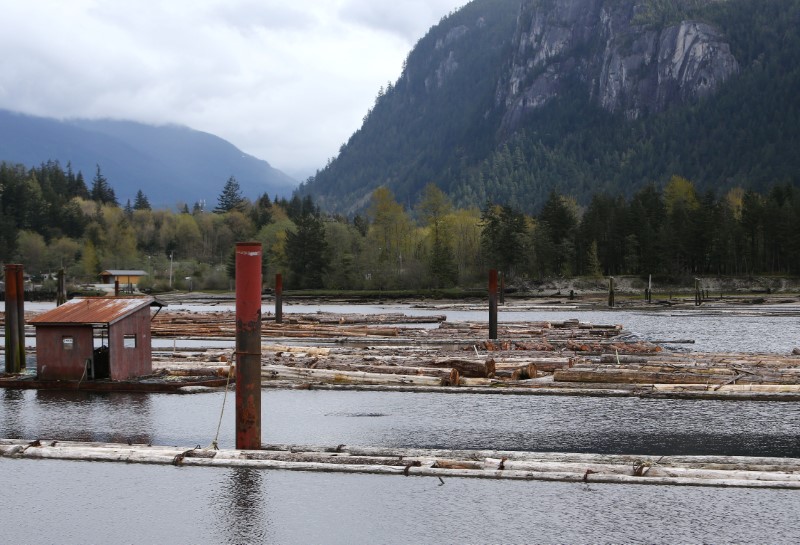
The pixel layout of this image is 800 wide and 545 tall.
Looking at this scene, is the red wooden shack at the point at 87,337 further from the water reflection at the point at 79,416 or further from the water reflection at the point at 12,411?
the water reflection at the point at 12,411

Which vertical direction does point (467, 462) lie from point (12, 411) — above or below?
above

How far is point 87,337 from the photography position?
29875 mm

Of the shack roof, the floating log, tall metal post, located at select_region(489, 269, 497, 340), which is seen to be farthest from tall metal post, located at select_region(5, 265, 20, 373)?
the shack roof

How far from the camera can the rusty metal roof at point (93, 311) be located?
29.3 metres

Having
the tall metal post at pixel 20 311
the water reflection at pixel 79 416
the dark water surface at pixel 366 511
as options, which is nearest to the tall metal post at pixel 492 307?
the water reflection at pixel 79 416

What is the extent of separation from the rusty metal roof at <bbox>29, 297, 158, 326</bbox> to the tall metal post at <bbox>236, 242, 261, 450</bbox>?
12.0 meters

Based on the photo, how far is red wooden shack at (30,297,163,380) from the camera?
2947 cm

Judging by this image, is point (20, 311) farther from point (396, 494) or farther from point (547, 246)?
point (547, 246)

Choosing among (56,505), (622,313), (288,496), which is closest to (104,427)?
(56,505)

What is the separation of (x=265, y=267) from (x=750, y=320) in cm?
9401

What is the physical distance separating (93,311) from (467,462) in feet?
56.1

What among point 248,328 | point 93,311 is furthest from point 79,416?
point 248,328

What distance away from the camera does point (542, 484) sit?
55.9 feet

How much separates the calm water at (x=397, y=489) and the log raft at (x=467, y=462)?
0.23 meters
